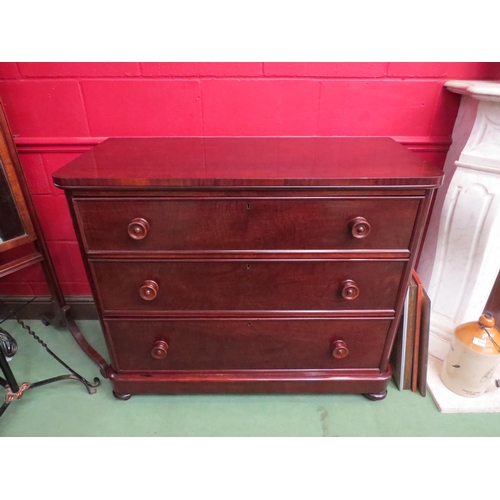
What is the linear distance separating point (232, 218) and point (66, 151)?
98cm

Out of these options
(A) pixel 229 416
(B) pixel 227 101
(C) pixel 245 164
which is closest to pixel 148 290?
(C) pixel 245 164

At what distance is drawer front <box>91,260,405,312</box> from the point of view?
1198 millimetres

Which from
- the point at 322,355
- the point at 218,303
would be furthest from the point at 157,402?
the point at 322,355

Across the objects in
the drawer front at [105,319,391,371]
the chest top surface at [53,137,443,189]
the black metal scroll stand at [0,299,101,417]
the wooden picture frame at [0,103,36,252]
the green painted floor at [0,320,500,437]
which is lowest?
the green painted floor at [0,320,500,437]

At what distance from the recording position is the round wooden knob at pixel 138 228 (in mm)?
1093

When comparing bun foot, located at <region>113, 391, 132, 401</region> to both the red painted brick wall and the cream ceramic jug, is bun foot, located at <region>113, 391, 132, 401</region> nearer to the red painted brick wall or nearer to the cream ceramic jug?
the red painted brick wall

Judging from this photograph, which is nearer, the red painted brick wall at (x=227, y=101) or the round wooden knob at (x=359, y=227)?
the round wooden knob at (x=359, y=227)

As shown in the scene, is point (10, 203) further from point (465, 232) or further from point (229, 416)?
point (465, 232)

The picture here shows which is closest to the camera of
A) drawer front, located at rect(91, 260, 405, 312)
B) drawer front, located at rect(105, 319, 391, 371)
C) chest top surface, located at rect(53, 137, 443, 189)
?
chest top surface, located at rect(53, 137, 443, 189)

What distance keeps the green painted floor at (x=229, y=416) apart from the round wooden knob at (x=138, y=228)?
811mm

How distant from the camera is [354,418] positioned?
1.43 metres

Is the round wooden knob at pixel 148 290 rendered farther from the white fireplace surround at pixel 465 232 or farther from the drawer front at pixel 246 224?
the white fireplace surround at pixel 465 232

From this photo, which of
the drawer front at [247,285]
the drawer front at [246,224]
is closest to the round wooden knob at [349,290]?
the drawer front at [247,285]

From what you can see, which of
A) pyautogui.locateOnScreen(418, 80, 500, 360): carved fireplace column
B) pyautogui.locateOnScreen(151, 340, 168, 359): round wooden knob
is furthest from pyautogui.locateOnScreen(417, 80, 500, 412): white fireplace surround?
pyautogui.locateOnScreen(151, 340, 168, 359): round wooden knob
